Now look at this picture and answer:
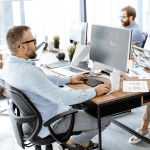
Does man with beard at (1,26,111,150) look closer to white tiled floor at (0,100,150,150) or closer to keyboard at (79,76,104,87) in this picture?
keyboard at (79,76,104,87)

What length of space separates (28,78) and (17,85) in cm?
9

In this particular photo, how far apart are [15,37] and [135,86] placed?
1.01 metres

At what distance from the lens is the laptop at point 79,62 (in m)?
2.18

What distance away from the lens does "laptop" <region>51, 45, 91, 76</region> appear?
2.18m

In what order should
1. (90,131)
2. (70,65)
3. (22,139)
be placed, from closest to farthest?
(22,139) → (90,131) → (70,65)

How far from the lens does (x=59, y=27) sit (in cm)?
431

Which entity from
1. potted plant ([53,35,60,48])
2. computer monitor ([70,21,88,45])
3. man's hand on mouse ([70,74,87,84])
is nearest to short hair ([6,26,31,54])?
man's hand on mouse ([70,74,87,84])

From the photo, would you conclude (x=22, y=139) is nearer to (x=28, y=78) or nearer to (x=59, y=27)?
(x=28, y=78)

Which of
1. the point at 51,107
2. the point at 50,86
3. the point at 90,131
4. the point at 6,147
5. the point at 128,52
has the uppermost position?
the point at 128,52

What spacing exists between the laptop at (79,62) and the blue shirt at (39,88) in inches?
26.5

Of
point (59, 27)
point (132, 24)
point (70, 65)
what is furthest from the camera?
point (59, 27)

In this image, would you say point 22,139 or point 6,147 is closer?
point 22,139

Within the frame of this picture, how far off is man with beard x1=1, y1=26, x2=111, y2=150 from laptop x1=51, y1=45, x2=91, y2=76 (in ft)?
1.97

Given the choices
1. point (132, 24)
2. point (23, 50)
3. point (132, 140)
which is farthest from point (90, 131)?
point (132, 24)
